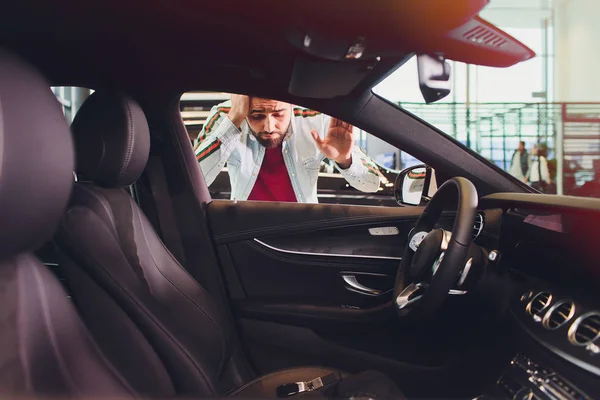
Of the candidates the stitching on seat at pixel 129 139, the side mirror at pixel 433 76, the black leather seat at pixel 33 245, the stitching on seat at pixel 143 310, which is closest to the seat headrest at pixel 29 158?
the black leather seat at pixel 33 245

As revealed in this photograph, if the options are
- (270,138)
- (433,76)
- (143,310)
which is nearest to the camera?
(143,310)

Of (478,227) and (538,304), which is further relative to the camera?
(478,227)

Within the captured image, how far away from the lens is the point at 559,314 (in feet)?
3.72

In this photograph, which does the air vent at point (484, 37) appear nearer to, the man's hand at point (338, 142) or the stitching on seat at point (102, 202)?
the man's hand at point (338, 142)

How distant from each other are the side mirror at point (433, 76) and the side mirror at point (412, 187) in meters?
0.36

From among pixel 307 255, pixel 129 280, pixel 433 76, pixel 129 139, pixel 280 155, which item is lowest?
pixel 307 255

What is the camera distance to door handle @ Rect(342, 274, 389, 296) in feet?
5.98

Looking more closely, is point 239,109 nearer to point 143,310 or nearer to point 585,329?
point 143,310

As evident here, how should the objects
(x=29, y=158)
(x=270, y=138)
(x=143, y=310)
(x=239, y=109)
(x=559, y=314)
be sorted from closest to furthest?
1. (x=29, y=158)
2. (x=559, y=314)
3. (x=143, y=310)
4. (x=239, y=109)
5. (x=270, y=138)

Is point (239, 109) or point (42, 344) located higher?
point (239, 109)

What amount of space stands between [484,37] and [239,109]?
1040 millimetres

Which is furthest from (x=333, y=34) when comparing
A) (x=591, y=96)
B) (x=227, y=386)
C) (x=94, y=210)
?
(x=591, y=96)

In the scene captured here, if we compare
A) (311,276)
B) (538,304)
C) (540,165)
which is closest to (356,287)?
(311,276)

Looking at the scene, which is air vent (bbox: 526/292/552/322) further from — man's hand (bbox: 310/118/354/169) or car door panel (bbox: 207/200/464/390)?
man's hand (bbox: 310/118/354/169)
